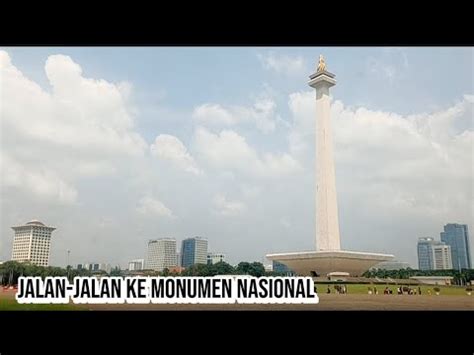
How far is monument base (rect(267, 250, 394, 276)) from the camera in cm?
1315

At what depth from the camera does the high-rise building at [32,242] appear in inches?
254

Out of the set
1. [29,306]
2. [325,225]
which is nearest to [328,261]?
[325,225]

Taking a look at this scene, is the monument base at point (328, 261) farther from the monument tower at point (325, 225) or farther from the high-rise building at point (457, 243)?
the high-rise building at point (457, 243)

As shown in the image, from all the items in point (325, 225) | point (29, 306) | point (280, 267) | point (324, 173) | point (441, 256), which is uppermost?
point (324, 173)

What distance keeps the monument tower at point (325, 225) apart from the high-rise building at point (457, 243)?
468cm

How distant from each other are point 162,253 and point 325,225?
766 centimetres

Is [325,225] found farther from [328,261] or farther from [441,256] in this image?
[441,256]

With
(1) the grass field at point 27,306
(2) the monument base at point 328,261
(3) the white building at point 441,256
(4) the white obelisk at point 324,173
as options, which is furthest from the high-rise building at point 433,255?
(1) the grass field at point 27,306

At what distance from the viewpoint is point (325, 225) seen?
46.8ft
